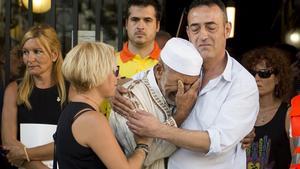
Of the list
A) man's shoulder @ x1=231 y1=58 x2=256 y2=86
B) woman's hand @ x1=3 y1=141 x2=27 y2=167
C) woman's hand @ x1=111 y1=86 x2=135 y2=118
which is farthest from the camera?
woman's hand @ x1=3 y1=141 x2=27 y2=167

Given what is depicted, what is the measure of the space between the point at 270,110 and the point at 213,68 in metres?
1.17

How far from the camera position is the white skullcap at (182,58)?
270 cm

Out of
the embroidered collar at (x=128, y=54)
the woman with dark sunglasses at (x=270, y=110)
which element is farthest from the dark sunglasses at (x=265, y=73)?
the embroidered collar at (x=128, y=54)

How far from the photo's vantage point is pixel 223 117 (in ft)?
9.16

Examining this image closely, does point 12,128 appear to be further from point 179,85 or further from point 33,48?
point 179,85

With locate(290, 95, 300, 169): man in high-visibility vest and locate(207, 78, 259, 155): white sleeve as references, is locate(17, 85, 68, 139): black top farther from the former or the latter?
locate(290, 95, 300, 169): man in high-visibility vest

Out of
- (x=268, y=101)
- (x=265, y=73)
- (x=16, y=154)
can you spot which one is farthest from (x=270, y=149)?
(x=16, y=154)

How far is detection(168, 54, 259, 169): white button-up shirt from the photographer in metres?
2.78

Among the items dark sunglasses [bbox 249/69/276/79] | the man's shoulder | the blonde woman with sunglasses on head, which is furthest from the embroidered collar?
the man's shoulder

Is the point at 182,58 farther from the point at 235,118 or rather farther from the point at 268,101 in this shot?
the point at 268,101

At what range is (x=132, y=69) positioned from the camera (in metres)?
3.99

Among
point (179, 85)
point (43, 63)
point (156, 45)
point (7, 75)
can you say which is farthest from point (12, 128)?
point (179, 85)

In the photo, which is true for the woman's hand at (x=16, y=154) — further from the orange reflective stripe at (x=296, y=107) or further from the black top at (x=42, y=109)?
the orange reflective stripe at (x=296, y=107)

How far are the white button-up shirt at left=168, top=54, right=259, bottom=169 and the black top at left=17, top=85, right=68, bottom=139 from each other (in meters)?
1.10
